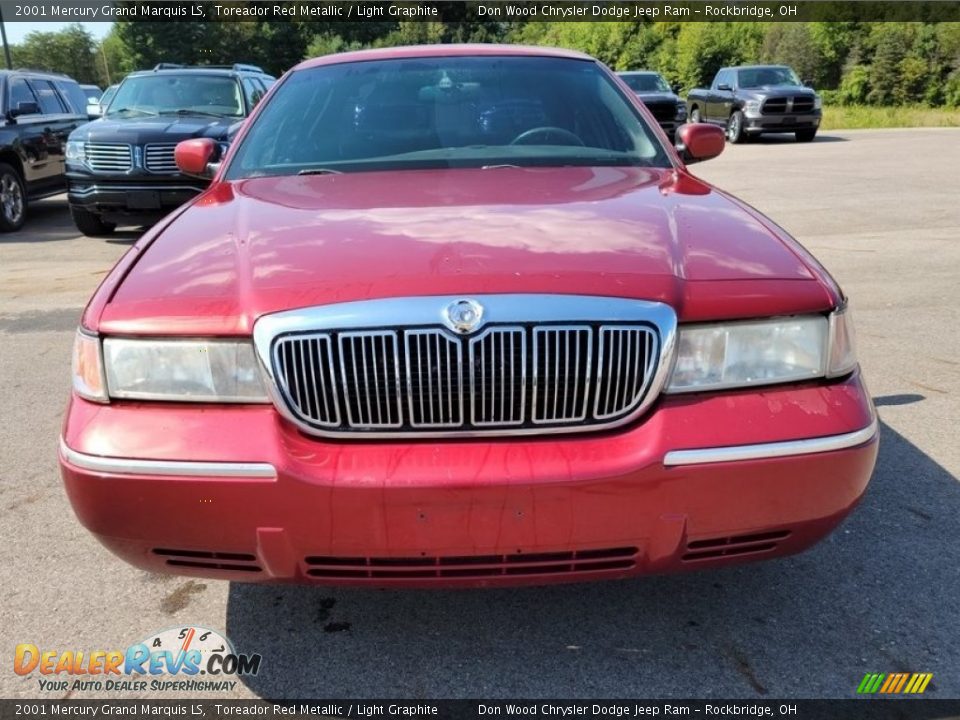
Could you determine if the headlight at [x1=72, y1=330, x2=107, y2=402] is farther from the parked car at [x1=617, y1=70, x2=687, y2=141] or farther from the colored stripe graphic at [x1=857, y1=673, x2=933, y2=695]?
the parked car at [x1=617, y1=70, x2=687, y2=141]

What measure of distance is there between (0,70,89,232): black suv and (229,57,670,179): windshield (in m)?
7.98

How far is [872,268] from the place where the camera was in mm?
7289

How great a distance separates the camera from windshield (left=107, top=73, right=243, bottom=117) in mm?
9930

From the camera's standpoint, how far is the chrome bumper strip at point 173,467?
195cm

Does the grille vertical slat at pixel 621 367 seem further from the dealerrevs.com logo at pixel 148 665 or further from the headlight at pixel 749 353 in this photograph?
the dealerrevs.com logo at pixel 148 665

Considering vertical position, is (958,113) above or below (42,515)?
below

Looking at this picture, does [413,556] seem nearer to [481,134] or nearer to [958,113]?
[481,134]

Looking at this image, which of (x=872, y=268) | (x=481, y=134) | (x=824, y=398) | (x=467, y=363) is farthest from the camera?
(x=872, y=268)

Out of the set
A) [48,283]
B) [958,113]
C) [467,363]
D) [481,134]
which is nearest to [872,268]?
[481,134]

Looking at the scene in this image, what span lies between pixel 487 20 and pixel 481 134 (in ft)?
215

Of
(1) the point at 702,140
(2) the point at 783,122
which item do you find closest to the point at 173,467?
(1) the point at 702,140

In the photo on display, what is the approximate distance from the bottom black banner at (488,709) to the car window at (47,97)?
11.0m

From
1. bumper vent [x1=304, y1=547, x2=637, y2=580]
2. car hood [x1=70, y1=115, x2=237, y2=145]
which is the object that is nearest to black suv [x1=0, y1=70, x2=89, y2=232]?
car hood [x1=70, y1=115, x2=237, y2=145]

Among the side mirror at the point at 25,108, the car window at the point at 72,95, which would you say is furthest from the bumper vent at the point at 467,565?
the car window at the point at 72,95
